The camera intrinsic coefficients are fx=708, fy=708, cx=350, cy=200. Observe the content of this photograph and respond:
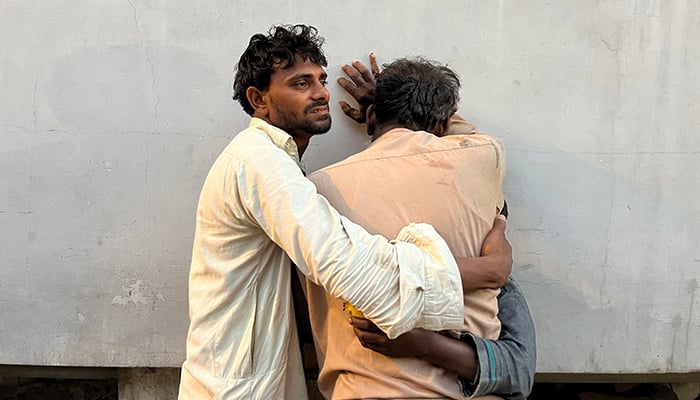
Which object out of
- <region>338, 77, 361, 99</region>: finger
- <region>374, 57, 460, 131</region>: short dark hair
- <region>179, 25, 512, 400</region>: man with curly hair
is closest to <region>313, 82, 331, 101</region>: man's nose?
<region>179, 25, 512, 400</region>: man with curly hair

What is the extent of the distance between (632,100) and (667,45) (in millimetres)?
224

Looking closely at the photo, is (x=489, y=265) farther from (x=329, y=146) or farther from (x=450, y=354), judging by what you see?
(x=329, y=146)

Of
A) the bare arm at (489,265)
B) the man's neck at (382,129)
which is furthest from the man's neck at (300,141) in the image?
the bare arm at (489,265)

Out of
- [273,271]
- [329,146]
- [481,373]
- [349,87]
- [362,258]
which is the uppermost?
[349,87]

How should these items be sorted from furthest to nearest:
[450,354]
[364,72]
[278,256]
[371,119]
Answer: [364,72]
[371,119]
[278,256]
[450,354]

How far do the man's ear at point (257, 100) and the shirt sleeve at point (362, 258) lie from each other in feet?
1.01

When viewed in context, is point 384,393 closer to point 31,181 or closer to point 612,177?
point 612,177

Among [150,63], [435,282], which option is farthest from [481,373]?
[150,63]

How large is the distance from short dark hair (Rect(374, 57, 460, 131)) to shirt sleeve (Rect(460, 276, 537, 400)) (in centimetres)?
61

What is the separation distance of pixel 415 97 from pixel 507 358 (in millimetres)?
799

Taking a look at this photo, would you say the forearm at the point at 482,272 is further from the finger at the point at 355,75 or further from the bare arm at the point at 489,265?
the finger at the point at 355,75

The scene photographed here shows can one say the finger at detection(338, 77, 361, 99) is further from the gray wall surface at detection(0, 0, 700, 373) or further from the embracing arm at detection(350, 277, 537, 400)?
the embracing arm at detection(350, 277, 537, 400)

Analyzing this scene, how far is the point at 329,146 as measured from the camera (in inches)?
99.3

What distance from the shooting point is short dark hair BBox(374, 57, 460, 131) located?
2.12m
